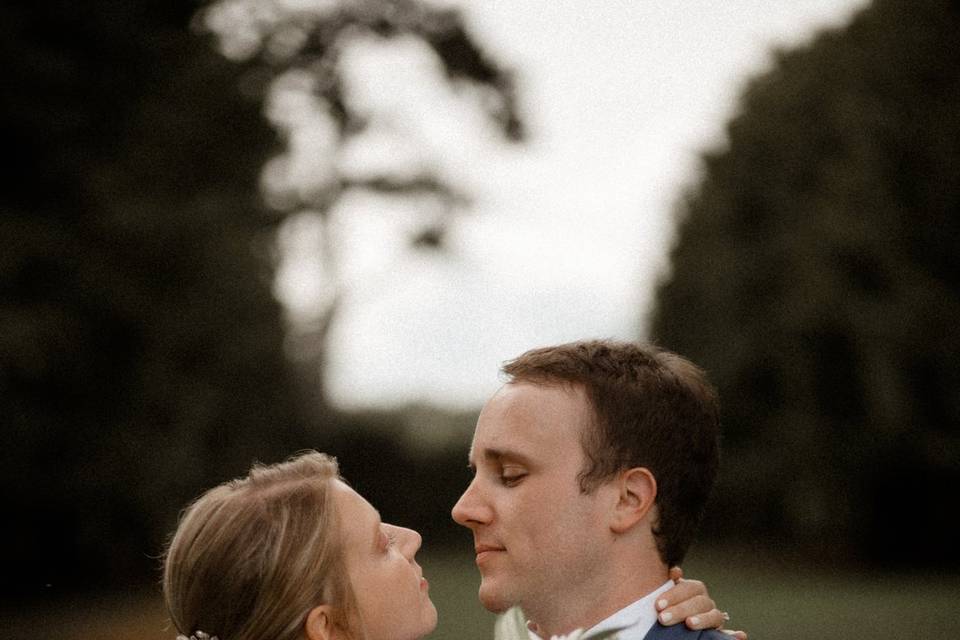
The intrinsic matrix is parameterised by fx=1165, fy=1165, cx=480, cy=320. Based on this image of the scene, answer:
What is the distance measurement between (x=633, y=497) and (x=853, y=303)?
636 inches

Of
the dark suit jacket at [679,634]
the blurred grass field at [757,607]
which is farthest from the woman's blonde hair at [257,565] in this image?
the blurred grass field at [757,607]

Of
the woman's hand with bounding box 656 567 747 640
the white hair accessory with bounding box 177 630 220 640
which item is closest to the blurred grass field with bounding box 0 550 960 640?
the white hair accessory with bounding box 177 630 220 640

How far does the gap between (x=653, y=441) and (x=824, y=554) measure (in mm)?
18331

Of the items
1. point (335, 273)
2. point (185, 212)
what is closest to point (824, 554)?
point (335, 273)

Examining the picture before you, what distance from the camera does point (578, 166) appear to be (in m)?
19.9

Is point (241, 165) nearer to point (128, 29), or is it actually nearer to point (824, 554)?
point (128, 29)

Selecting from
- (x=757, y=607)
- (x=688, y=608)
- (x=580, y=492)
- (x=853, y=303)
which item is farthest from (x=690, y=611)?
(x=853, y=303)

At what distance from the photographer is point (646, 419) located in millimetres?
3541

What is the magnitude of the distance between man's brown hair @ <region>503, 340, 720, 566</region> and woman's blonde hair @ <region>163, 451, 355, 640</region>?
76cm

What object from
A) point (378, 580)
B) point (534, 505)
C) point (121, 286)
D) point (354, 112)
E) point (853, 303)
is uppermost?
Answer: point (354, 112)

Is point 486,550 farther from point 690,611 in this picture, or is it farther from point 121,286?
point 121,286

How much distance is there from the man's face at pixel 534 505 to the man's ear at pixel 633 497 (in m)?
0.05

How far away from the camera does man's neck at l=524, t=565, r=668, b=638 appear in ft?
11.2

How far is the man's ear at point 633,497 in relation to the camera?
3445 mm
